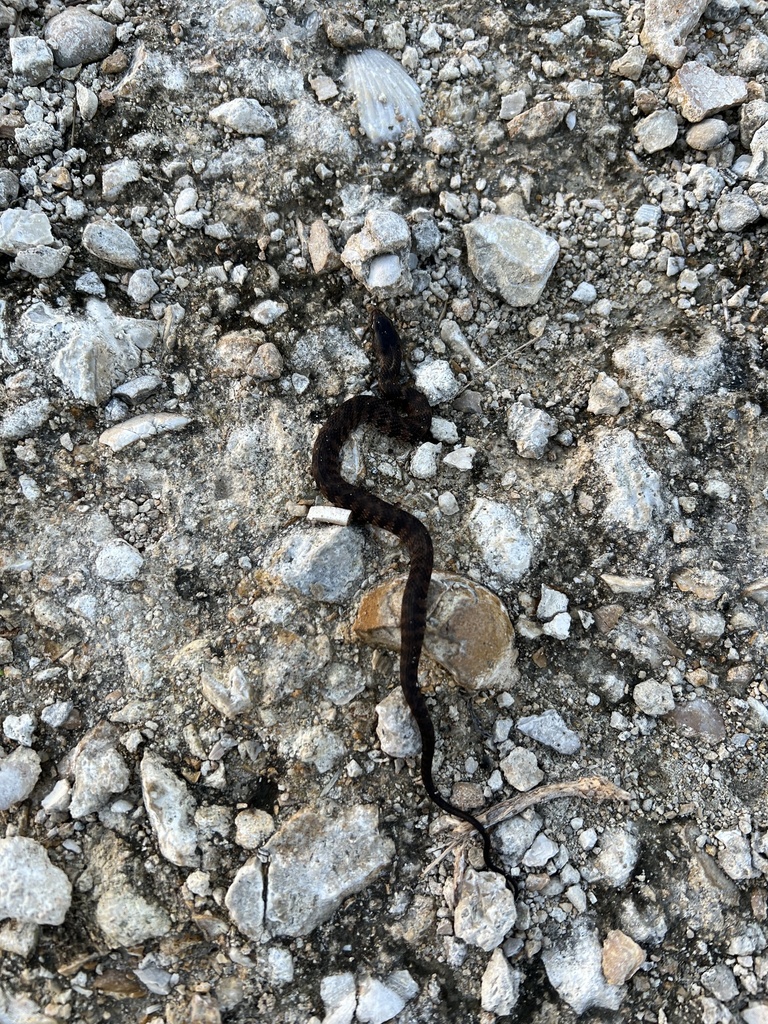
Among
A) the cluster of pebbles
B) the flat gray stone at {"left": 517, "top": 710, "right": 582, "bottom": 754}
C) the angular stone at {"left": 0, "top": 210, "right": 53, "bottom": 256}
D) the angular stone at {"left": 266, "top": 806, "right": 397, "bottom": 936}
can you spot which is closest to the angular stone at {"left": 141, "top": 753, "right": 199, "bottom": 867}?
the cluster of pebbles

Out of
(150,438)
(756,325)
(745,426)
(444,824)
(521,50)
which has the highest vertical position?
(521,50)

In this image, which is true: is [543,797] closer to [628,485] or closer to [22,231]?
[628,485]

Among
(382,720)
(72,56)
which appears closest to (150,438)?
(382,720)

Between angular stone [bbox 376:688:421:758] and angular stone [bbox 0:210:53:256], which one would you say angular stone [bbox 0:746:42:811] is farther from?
angular stone [bbox 0:210:53:256]

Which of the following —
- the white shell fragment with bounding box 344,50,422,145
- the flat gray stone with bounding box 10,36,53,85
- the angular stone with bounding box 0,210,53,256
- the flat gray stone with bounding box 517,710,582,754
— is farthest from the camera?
the white shell fragment with bounding box 344,50,422,145

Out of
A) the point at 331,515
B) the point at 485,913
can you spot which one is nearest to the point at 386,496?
the point at 331,515

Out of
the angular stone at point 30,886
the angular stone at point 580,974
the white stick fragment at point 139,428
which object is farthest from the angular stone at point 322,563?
the angular stone at point 580,974

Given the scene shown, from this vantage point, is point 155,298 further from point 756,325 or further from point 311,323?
point 756,325
